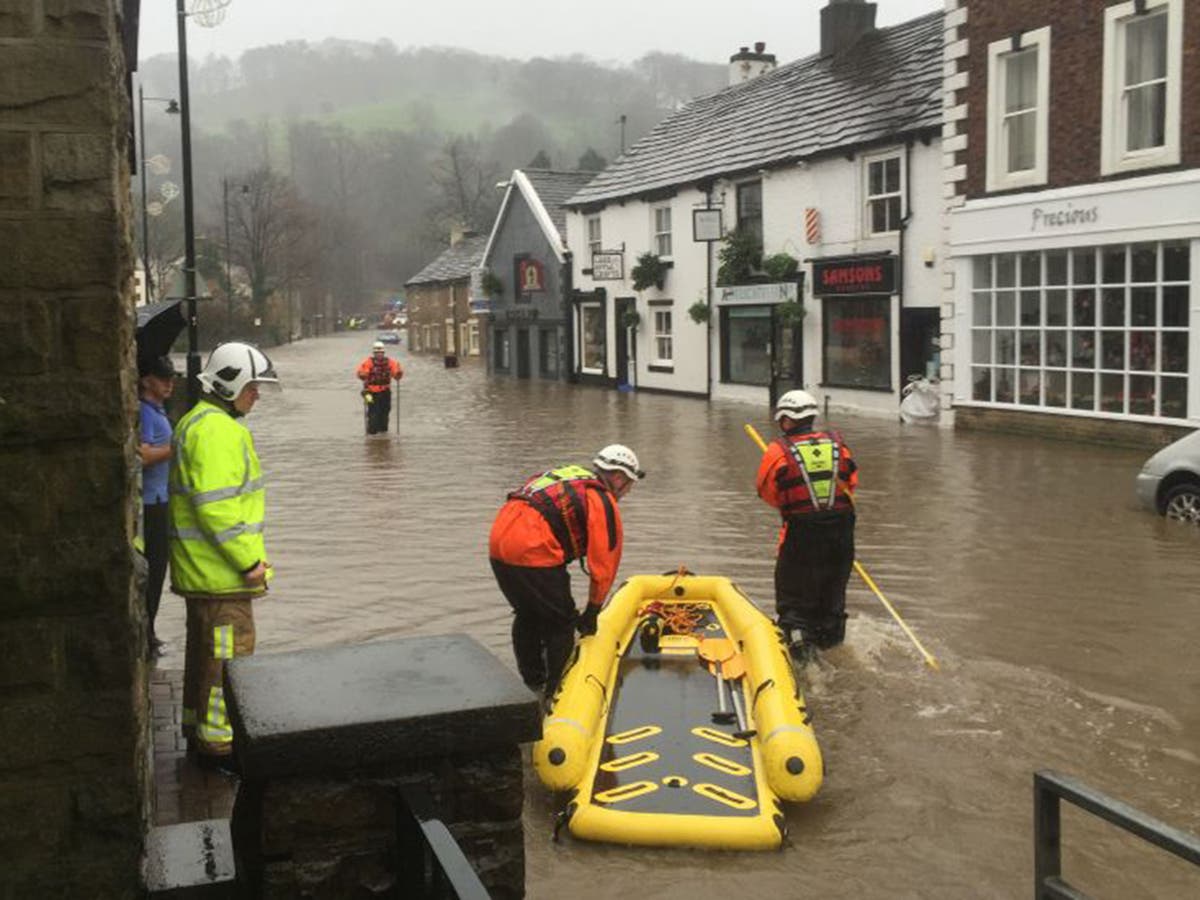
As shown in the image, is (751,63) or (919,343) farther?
(751,63)

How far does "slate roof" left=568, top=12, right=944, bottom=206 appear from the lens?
86.6 ft

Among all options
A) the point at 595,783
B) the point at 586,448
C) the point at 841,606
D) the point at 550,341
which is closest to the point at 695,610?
the point at 841,606

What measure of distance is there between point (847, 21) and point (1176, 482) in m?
21.8

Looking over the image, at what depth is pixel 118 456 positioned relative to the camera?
3287 mm

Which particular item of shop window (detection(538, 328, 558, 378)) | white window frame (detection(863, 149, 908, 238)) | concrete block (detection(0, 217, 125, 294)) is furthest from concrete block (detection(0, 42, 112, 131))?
shop window (detection(538, 328, 558, 378))

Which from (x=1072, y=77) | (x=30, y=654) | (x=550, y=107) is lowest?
(x=30, y=654)

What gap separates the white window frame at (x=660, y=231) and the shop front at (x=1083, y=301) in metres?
12.3

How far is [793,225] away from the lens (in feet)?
94.5

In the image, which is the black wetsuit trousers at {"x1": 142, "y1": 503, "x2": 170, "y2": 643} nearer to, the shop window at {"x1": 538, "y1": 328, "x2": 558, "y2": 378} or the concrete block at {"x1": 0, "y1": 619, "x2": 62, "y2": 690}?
the concrete block at {"x1": 0, "y1": 619, "x2": 62, "y2": 690}

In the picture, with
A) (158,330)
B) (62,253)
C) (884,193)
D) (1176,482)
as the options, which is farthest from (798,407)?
(884,193)

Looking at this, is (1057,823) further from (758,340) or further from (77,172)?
(758,340)

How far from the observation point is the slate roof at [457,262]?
63562mm

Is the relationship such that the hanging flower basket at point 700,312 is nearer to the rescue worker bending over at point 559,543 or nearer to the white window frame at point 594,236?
the white window frame at point 594,236

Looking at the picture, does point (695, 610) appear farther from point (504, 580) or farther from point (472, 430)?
point (472, 430)
